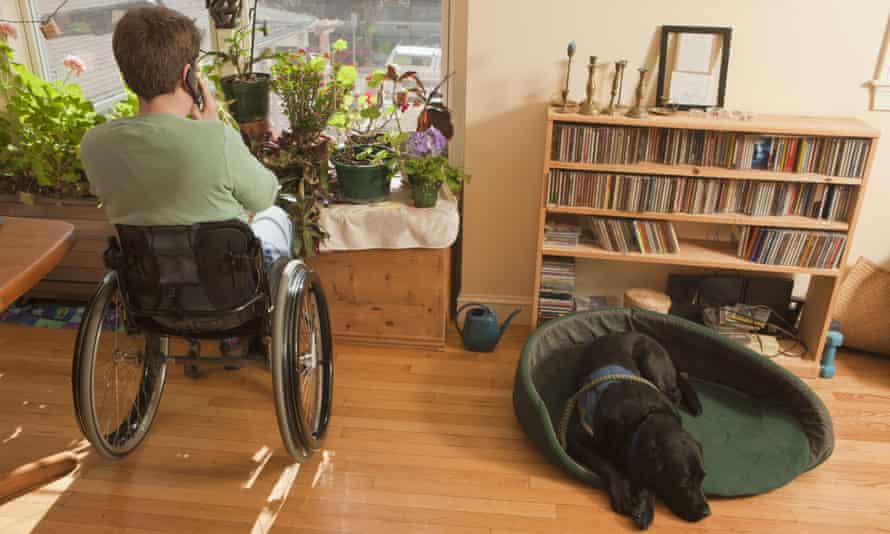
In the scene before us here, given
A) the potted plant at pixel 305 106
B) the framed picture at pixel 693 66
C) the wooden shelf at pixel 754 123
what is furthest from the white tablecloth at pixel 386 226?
the framed picture at pixel 693 66

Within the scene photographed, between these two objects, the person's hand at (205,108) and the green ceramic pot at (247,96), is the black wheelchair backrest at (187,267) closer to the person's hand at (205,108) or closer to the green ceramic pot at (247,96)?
the person's hand at (205,108)

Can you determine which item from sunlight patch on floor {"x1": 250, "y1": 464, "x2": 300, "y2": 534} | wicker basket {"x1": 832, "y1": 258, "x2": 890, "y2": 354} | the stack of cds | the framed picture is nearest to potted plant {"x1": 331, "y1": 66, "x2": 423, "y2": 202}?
the stack of cds

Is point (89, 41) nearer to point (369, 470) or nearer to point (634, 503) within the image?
point (369, 470)

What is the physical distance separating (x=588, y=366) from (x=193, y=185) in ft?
4.80

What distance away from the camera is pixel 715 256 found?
2.74 meters

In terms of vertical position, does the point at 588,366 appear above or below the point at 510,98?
below

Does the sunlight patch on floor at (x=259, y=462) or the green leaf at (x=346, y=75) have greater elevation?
the green leaf at (x=346, y=75)

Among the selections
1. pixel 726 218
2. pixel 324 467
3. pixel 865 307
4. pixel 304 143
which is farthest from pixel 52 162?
pixel 865 307

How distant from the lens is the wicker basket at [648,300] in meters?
2.80

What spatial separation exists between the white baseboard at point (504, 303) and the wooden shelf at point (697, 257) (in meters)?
0.35

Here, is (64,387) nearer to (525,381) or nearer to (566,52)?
(525,381)

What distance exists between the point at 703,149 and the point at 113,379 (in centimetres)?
236

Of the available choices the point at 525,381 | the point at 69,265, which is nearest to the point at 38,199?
the point at 69,265

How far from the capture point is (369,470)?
221 cm
